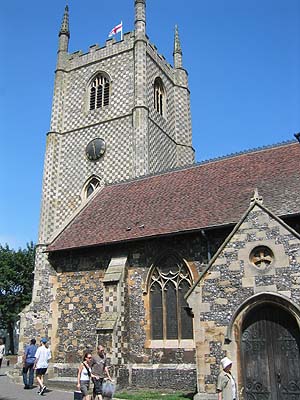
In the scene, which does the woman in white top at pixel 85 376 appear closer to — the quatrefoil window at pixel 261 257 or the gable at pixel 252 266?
the gable at pixel 252 266

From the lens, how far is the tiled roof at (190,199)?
14.8m

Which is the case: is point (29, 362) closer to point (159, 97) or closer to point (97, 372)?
point (97, 372)

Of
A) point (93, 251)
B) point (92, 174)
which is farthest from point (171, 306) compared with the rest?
point (92, 174)

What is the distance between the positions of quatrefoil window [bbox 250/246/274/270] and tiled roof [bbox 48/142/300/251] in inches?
103

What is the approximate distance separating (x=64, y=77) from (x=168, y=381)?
81.9ft

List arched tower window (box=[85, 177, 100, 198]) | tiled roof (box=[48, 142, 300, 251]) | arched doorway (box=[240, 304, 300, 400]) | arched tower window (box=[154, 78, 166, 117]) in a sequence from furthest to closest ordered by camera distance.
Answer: arched tower window (box=[154, 78, 166, 117]), arched tower window (box=[85, 177, 100, 198]), tiled roof (box=[48, 142, 300, 251]), arched doorway (box=[240, 304, 300, 400])

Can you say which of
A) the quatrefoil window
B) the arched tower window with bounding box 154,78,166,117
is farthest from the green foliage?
the arched tower window with bounding box 154,78,166,117

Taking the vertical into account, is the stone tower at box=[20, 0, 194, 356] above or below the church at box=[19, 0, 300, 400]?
above

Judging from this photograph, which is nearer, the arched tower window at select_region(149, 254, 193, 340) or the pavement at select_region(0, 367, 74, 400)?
the pavement at select_region(0, 367, 74, 400)

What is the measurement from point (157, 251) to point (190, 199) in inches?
105

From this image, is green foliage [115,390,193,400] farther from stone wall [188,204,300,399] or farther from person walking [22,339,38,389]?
person walking [22,339,38,389]

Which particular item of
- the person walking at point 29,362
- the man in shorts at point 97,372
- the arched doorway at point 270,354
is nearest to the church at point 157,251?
the arched doorway at point 270,354

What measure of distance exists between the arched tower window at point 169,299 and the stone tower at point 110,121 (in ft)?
35.8

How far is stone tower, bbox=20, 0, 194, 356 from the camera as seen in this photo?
27375mm
